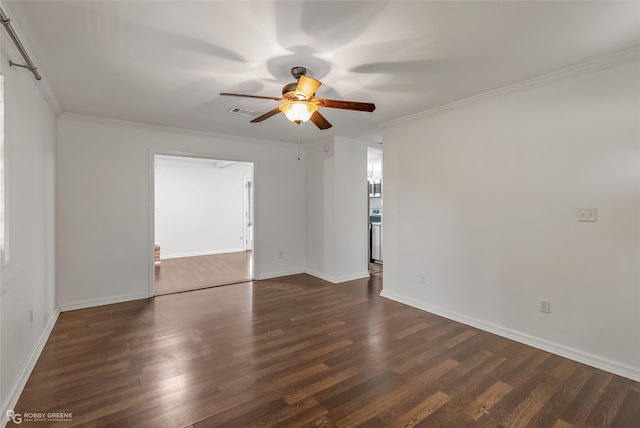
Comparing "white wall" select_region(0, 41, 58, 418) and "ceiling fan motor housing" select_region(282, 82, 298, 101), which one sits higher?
"ceiling fan motor housing" select_region(282, 82, 298, 101)

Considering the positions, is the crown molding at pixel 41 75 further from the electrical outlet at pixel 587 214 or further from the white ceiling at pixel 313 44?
the electrical outlet at pixel 587 214

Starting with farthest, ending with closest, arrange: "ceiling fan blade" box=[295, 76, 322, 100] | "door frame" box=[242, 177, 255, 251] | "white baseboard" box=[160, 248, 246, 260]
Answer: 1. "door frame" box=[242, 177, 255, 251]
2. "white baseboard" box=[160, 248, 246, 260]
3. "ceiling fan blade" box=[295, 76, 322, 100]

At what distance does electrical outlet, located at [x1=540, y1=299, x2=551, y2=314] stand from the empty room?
0.17 feet

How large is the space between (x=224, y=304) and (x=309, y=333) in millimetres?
1451

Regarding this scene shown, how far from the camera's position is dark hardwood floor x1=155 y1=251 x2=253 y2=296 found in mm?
4961

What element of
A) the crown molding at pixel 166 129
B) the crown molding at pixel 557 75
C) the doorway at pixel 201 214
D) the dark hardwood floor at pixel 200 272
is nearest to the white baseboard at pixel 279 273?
the dark hardwood floor at pixel 200 272

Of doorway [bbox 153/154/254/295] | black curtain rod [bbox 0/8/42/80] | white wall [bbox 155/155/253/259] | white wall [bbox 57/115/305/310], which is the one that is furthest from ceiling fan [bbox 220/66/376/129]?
white wall [bbox 155/155/253/259]

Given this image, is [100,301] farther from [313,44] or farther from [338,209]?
[313,44]

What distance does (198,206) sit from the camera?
7.80m

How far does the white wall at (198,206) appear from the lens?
7.36m

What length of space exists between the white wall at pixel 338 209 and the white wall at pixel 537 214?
136cm

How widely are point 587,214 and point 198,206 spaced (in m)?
7.46

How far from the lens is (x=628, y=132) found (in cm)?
232

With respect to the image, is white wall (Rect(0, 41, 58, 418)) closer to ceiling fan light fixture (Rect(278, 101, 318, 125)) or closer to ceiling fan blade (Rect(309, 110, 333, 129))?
ceiling fan light fixture (Rect(278, 101, 318, 125))
